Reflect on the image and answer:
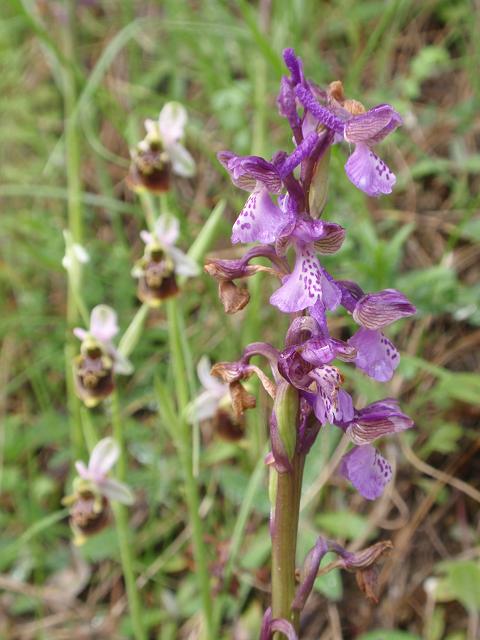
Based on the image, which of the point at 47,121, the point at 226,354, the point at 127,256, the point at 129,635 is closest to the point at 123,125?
the point at 127,256

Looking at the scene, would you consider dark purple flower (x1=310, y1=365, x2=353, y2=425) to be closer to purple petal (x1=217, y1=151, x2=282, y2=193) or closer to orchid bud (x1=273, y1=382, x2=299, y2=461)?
orchid bud (x1=273, y1=382, x2=299, y2=461)

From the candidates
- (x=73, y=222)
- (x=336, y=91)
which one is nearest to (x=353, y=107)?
(x=336, y=91)

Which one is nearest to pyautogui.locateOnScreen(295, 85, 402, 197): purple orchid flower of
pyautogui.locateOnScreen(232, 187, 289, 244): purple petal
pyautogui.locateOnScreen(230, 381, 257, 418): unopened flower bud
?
pyautogui.locateOnScreen(232, 187, 289, 244): purple petal

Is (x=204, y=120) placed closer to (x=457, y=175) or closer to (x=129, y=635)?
(x=457, y=175)

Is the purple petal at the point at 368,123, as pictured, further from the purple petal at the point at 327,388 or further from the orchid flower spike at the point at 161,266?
the orchid flower spike at the point at 161,266

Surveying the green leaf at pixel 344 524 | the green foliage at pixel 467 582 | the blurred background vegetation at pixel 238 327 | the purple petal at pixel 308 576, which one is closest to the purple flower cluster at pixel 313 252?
the purple petal at pixel 308 576

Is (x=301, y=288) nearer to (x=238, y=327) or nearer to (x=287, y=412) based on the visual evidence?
(x=287, y=412)
